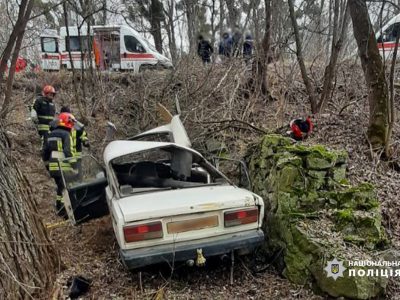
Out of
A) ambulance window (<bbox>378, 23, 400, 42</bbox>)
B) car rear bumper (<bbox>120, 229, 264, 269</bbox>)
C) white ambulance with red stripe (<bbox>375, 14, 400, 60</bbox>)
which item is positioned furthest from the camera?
ambulance window (<bbox>378, 23, 400, 42</bbox>)

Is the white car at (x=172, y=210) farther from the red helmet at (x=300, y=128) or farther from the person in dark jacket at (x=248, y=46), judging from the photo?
the person in dark jacket at (x=248, y=46)

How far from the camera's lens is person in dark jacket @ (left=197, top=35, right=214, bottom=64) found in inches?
436

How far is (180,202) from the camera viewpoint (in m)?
4.07

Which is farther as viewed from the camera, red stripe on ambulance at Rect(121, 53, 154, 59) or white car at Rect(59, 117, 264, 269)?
red stripe on ambulance at Rect(121, 53, 154, 59)

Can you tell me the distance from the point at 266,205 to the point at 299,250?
1029 millimetres

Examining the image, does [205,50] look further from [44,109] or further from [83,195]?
[83,195]

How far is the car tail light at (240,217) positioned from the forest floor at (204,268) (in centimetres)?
68

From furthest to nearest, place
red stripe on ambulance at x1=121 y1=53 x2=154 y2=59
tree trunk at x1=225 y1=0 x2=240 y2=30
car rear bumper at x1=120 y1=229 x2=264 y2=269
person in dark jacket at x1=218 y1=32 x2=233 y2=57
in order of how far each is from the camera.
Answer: red stripe on ambulance at x1=121 y1=53 x2=154 y2=59
tree trunk at x1=225 y1=0 x2=240 y2=30
person in dark jacket at x1=218 y1=32 x2=233 y2=57
car rear bumper at x1=120 y1=229 x2=264 y2=269

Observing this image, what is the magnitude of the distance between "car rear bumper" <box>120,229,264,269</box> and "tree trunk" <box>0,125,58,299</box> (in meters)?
0.78

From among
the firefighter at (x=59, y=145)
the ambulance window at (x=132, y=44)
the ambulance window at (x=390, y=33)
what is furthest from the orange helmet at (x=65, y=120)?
the ambulance window at (x=132, y=44)

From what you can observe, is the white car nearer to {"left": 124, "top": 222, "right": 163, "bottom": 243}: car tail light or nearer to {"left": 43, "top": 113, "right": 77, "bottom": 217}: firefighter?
{"left": 124, "top": 222, "right": 163, "bottom": 243}: car tail light

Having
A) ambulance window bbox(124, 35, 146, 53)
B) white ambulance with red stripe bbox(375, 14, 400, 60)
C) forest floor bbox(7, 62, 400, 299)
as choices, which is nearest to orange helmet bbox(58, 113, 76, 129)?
forest floor bbox(7, 62, 400, 299)

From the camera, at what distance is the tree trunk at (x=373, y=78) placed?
648 cm

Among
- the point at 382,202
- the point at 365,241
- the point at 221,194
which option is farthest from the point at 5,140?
the point at 382,202
